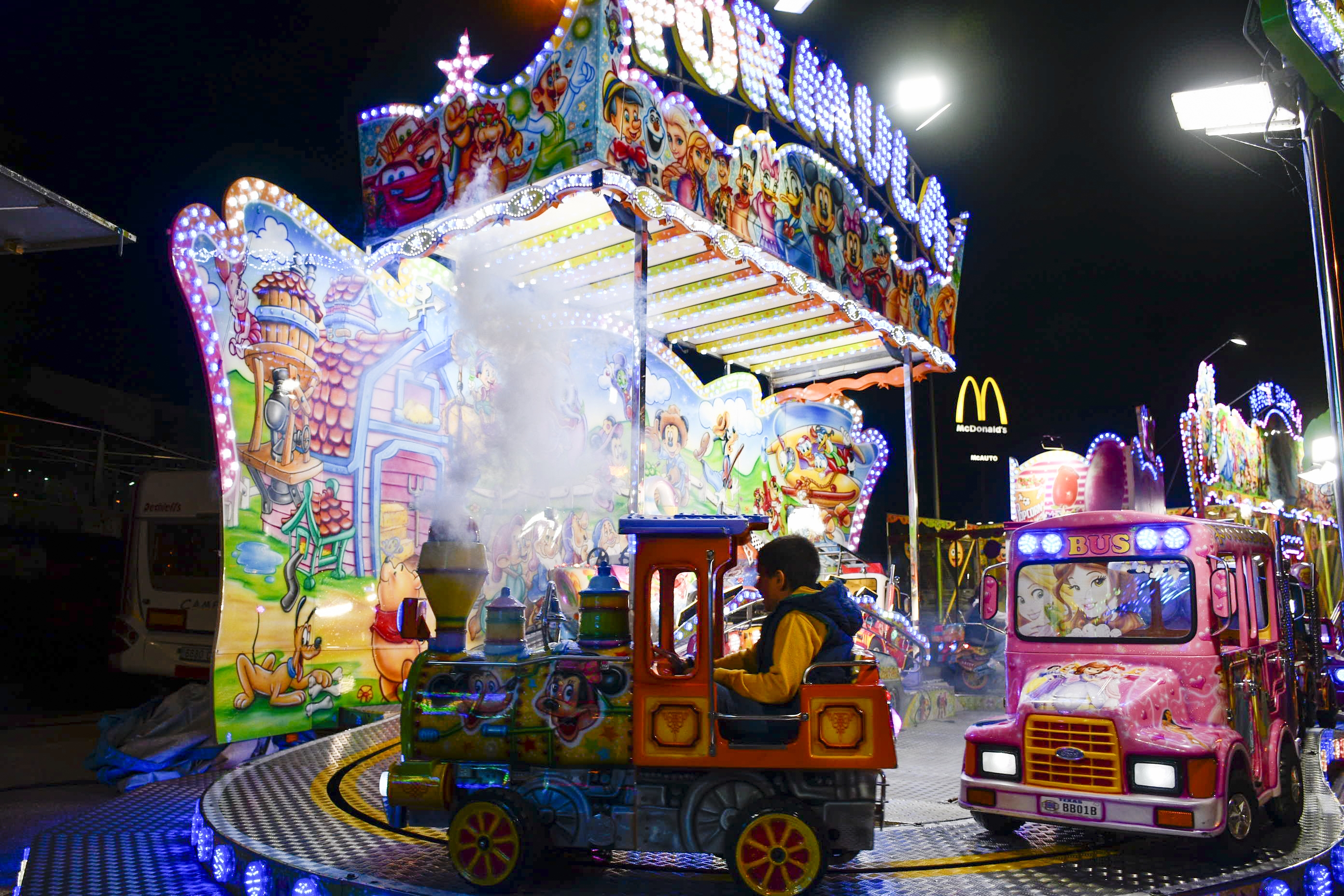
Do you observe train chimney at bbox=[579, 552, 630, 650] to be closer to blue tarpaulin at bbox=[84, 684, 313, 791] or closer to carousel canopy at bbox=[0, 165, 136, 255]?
carousel canopy at bbox=[0, 165, 136, 255]

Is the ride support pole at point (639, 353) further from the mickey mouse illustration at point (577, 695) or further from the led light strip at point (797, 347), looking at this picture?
the led light strip at point (797, 347)

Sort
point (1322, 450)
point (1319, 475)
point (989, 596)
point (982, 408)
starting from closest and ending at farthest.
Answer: point (989, 596), point (982, 408), point (1322, 450), point (1319, 475)

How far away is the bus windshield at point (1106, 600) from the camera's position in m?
5.41

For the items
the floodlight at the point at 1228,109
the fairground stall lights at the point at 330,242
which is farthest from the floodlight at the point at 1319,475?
the fairground stall lights at the point at 330,242

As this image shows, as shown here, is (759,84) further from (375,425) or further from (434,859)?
(434,859)

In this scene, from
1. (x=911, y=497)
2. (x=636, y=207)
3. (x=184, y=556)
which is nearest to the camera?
(x=636, y=207)

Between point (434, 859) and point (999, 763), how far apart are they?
312cm

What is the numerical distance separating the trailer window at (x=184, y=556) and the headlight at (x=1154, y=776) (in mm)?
8913

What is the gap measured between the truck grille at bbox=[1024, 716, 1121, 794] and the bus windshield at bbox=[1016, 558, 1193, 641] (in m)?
0.84

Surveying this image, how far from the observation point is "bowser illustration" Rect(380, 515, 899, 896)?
3.98 meters

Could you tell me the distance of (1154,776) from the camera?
15.3 ft

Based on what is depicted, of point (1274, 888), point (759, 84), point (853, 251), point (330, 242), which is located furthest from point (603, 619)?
point (853, 251)

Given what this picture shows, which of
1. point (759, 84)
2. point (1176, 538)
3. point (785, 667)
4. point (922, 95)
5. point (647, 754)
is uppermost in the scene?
point (922, 95)

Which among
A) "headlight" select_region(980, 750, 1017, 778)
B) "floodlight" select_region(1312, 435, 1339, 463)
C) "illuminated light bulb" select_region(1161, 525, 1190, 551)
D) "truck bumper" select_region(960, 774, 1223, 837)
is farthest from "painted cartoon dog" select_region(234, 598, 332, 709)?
"floodlight" select_region(1312, 435, 1339, 463)
